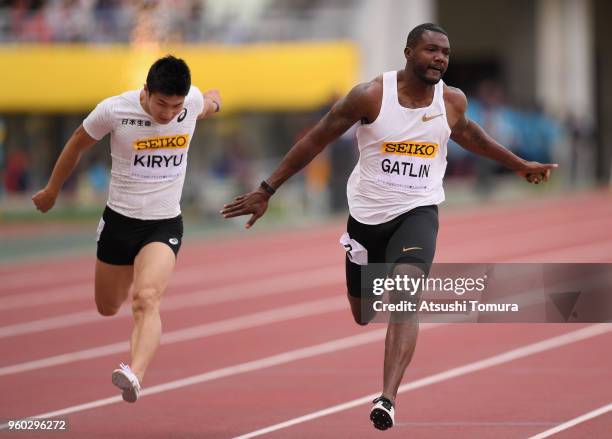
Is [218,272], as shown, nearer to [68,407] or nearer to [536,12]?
[68,407]

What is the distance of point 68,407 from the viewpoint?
806 centimetres

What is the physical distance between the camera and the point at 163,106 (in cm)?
714

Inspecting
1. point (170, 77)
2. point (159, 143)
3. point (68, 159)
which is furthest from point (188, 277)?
point (170, 77)

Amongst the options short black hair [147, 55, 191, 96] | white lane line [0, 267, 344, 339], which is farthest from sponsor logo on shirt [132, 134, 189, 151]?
white lane line [0, 267, 344, 339]

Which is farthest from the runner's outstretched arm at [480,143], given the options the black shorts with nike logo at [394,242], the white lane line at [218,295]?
the white lane line at [218,295]

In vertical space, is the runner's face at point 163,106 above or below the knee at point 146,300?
above

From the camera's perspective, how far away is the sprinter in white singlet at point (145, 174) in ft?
23.3

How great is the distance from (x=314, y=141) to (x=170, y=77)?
0.83 meters

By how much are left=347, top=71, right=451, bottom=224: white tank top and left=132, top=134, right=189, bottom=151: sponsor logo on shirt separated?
1038mm

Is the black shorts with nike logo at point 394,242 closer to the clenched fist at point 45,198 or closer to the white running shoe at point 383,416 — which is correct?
the white running shoe at point 383,416

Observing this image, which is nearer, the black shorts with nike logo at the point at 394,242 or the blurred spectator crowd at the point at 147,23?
the black shorts with nike logo at the point at 394,242

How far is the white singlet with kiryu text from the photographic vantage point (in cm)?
734

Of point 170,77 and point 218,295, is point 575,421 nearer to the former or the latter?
point 170,77

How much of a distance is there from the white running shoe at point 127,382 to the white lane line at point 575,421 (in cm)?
204
